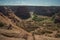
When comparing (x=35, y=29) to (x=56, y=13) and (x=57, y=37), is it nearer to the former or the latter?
(x=57, y=37)

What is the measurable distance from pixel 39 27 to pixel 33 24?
211 millimetres

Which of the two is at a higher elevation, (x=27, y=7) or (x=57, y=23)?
(x=27, y=7)

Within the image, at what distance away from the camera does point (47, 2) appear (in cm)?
410

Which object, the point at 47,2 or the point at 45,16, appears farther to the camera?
the point at 45,16

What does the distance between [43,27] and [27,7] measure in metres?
0.76

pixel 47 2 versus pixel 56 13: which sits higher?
pixel 47 2

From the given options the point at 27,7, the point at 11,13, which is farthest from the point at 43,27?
the point at 11,13

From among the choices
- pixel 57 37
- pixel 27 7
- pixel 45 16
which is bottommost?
pixel 57 37

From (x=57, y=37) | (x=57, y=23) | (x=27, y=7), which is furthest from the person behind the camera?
(x=57, y=23)

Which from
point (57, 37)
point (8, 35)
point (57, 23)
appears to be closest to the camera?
point (8, 35)

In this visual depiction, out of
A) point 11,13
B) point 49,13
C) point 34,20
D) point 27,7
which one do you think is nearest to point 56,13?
point 49,13

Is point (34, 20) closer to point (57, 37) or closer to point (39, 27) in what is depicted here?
point (39, 27)

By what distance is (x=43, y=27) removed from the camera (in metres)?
4.39

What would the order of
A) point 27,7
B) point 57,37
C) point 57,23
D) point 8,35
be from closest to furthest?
1. point 8,35
2. point 57,37
3. point 27,7
4. point 57,23
